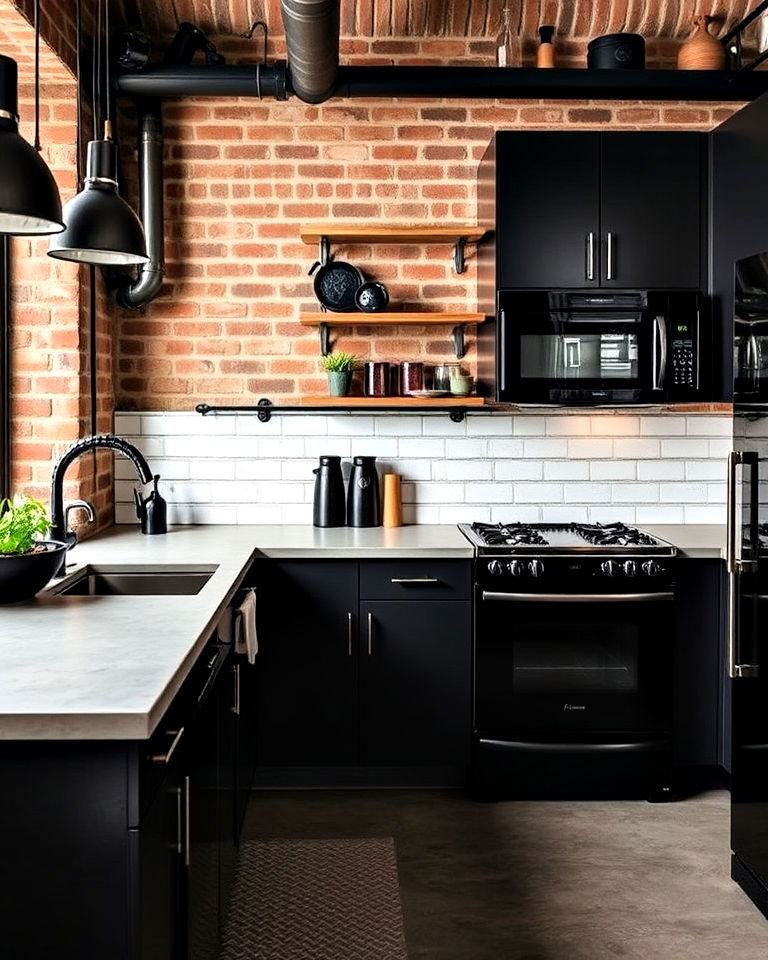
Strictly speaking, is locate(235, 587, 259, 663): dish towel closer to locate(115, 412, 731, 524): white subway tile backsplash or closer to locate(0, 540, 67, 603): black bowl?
locate(0, 540, 67, 603): black bowl

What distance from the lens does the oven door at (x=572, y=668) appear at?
396 cm

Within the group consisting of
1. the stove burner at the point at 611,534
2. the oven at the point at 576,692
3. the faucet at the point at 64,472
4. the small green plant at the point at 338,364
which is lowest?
the oven at the point at 576,692

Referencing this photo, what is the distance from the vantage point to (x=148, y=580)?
11.7 feet

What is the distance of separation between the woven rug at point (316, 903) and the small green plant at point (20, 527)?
1.20 m

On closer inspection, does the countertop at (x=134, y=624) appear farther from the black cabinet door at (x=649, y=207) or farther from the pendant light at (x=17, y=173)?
the black cabinet door at (x=649, y=207)

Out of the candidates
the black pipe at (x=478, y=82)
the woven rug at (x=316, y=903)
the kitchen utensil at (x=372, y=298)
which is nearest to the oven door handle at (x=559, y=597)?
the woven rug at (x=316, y=903)

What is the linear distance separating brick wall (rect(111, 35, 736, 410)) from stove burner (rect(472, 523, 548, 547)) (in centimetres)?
79

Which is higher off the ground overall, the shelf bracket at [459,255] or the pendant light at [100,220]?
the shelf bracket at [459,255]

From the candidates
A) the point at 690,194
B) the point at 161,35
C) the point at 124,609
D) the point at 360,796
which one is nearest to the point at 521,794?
the point at 360,796

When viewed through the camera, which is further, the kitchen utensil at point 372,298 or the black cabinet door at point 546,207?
the kitchen utensil at point 372,298

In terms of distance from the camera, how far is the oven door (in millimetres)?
3961

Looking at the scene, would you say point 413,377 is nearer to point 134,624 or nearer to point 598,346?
point 598,346

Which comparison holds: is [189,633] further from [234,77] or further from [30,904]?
[234,77]

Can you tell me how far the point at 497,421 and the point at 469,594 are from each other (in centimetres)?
99
